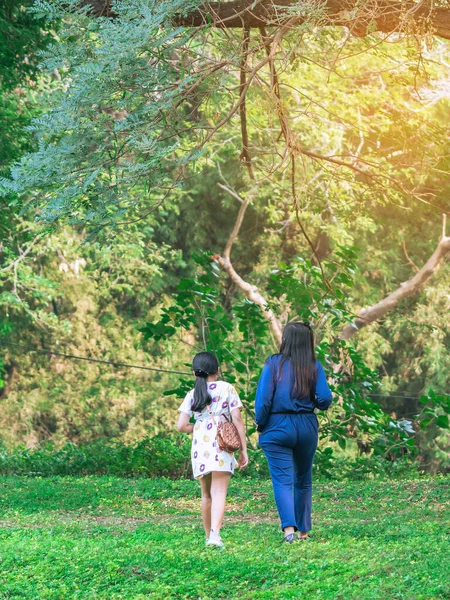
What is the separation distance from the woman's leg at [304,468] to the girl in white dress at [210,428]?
384mm

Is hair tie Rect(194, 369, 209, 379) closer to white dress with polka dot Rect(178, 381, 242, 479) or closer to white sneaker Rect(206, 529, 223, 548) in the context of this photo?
white dress with polka dot Rect(178, 381, 242, 479)

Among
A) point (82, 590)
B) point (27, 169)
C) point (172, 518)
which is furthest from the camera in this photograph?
point (172, 518)

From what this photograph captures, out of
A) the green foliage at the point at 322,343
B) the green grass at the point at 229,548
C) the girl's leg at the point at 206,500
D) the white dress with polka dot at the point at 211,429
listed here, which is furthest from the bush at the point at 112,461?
the white dress with polka dot at the point at 211,429

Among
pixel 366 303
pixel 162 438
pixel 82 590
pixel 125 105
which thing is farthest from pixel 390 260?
pixel 82 590

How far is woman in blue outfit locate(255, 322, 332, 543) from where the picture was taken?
6133mm

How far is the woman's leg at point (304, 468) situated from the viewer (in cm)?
618

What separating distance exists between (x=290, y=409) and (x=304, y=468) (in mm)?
473

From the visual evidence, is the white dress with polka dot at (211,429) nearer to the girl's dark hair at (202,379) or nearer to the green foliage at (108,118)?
the girl's dark hair at (202,379)

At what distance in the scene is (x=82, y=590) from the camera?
4812mm

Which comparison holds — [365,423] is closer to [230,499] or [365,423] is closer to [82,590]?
[230,499]

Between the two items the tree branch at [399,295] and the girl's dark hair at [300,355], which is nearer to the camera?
the girl's dark hair at [300,355]

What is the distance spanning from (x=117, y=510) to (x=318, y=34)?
15.6 ft

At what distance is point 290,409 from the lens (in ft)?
20.1

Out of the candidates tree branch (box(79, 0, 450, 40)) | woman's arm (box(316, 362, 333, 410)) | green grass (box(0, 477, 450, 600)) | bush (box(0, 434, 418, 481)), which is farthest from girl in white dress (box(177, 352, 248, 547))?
bush (box(0, 434, 418, 481))
